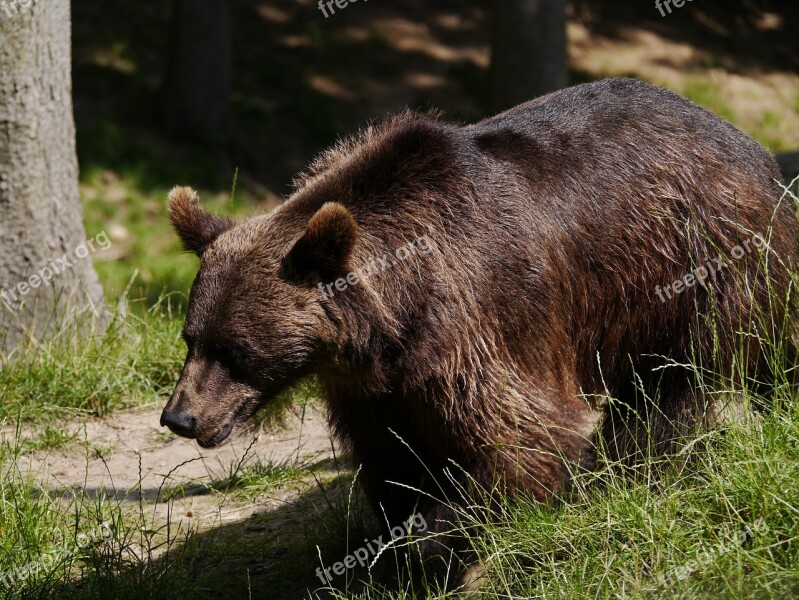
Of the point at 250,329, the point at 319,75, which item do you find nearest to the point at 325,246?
the point at 250,329

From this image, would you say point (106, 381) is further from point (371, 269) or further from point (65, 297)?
point (371, 269)

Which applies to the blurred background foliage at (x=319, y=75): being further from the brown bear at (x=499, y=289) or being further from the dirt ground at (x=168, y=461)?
the brown bear at (x=499, y=289)

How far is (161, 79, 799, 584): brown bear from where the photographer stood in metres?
4.86

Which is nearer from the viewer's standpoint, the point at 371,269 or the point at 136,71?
the point at 371,269

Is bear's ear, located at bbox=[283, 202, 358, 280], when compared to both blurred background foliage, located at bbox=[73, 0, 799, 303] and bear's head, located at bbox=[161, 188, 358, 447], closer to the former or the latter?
bear's head, located at bbox=[161, 188, 358, 447]

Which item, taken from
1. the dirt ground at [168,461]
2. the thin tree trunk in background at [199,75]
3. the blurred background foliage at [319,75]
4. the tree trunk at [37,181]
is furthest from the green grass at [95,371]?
the thin tree trunk in background at [199,75]

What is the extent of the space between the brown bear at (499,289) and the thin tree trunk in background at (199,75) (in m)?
10.00

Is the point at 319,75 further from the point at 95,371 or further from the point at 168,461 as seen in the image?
the point at 168,461

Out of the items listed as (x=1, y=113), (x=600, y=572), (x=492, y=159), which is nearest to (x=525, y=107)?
(x=492, y=159)

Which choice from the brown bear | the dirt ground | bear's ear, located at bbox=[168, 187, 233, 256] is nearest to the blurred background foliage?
the dirt ground

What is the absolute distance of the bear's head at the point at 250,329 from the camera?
4820mm

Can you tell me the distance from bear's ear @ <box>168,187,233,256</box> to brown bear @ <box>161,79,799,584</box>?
11 millimetres

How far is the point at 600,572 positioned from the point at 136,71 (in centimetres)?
1370

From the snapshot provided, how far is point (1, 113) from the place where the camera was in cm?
743
